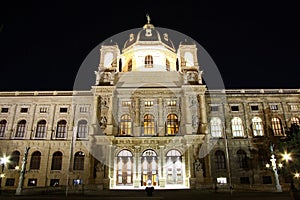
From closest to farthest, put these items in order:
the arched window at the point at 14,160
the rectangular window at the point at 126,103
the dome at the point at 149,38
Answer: the arched window at the point at 14,160 < the rectangular window at the point at 126,103 < the dome at the point at 149,38

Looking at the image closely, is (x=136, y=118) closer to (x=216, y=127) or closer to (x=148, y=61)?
(x=216, y=127)

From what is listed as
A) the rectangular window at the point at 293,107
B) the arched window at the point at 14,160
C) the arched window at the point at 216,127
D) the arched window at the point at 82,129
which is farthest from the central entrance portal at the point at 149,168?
the rectangular window at the point at 293,107

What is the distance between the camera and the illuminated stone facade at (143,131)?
1501 inches

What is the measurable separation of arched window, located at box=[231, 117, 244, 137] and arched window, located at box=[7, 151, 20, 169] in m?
36.5

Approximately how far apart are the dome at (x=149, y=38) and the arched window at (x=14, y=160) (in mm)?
28885

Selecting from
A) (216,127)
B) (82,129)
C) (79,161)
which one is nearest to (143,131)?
(82,129)

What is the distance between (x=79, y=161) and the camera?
42219mm

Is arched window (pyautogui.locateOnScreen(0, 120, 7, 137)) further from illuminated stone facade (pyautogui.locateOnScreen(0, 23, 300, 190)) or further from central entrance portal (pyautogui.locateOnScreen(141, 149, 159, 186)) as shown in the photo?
central entrance portal (pyautogui.locateOnScreen(141, 149, 159, 186))

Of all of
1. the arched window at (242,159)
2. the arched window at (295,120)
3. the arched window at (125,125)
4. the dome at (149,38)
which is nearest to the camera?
the arched window at (125,125)

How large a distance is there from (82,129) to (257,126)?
3038 cm

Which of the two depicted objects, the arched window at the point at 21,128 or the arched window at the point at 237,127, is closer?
the arched window at the point at 237,127

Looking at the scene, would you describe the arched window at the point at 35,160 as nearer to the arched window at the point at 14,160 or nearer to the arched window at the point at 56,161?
the arched window at the point at 14,160

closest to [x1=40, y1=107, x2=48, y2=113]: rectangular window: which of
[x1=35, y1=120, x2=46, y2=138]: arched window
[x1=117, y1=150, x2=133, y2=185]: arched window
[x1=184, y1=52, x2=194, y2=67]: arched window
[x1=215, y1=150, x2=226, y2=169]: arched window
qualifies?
[x1=35, y1=120, x2=46, y2=138]: arched window

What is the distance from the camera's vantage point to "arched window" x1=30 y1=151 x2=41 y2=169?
4203cm
